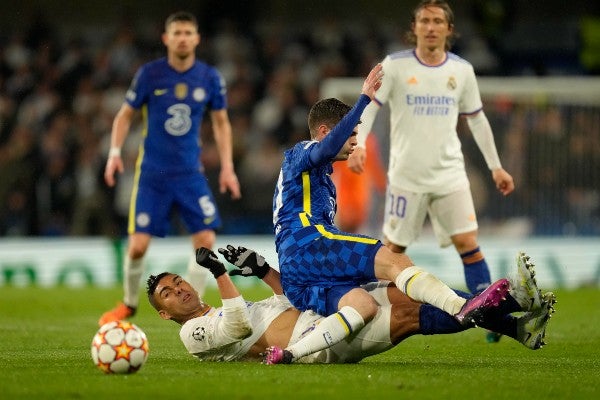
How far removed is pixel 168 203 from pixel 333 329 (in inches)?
176

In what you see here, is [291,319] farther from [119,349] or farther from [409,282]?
[119,349]

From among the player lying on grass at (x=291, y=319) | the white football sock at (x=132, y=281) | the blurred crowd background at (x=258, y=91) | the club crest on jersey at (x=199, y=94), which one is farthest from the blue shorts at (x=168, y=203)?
the blurred crowd background at (x=258, y=91)

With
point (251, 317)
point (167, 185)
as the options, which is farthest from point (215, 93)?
point (251, 317)

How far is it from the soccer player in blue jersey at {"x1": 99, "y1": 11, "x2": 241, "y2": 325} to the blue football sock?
273 cm

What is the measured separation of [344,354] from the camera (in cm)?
778

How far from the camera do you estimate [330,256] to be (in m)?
7.60

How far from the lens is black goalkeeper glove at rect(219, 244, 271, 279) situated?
758 cm

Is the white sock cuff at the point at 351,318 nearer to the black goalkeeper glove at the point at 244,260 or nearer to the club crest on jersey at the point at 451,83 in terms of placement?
the black goalkeeper glove at the point at 244,260

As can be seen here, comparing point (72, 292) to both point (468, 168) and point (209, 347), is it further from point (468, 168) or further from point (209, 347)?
point (209, 347)

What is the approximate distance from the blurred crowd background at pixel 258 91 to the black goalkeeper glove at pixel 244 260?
822cm

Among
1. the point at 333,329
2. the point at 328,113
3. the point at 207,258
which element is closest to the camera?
the point at 207,258

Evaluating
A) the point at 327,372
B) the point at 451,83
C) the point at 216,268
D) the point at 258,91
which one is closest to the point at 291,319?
the point at 327,372

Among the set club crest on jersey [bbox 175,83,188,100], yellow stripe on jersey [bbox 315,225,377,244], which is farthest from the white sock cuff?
club crest on jersey [bbox 175,83,188,100]

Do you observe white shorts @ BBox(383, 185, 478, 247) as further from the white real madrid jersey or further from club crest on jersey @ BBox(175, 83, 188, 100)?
club crest on jersey @ BBox(175, 83, 188, 100)
